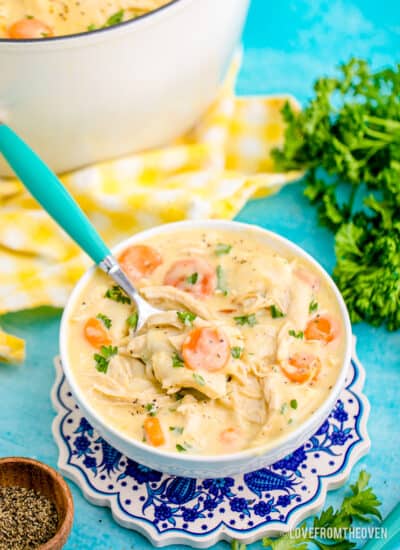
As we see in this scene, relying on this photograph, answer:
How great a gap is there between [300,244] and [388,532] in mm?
1368

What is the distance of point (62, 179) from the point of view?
354 centimetres

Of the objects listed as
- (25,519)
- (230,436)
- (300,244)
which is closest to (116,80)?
(300,244)

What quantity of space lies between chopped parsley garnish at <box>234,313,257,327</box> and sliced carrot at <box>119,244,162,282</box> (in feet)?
1.29

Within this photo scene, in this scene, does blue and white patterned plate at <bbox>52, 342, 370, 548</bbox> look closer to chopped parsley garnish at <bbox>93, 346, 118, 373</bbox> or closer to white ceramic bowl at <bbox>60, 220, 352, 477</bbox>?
white ceramic bowl at <bbox>60, 220, 352, 477</bbox>

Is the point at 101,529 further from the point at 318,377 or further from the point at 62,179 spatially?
the point at 62,179

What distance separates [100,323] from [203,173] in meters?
1.10

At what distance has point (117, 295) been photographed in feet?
9.46

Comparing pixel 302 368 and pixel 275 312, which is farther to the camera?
pixel 275 312

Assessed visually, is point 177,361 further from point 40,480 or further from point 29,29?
point 29,29

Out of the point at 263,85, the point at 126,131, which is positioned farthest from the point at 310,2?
the point at 126,131

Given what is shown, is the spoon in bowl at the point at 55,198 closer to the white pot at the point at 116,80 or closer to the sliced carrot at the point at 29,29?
the white pot at the point at 116,80

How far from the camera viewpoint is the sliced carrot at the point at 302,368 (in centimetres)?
259

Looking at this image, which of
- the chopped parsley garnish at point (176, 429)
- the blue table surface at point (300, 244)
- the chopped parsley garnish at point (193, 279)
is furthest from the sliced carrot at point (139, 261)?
the chopped parsley garnish at point (176, 429)

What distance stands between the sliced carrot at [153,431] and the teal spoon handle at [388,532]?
716 mm
